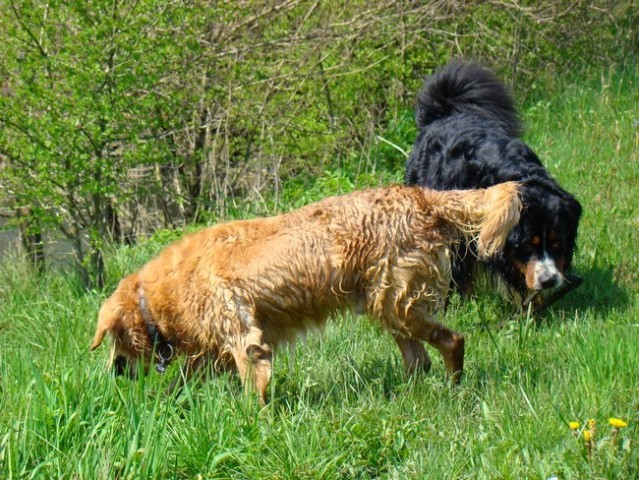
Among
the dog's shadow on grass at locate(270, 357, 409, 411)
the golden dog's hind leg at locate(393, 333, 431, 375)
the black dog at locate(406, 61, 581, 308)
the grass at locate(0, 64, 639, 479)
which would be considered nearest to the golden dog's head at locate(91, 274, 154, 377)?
the grass at locate(0, 64, 639, 479)

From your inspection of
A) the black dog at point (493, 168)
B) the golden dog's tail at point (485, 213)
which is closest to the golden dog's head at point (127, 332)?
the golden dog's tail at point (485, 213)

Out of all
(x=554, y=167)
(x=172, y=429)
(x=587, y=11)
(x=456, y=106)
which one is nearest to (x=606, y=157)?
(x=554, y=167)

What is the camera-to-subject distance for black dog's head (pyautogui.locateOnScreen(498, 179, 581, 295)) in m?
5.85

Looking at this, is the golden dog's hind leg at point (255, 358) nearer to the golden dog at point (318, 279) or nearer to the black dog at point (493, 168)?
the golden dog at point (318, 279)

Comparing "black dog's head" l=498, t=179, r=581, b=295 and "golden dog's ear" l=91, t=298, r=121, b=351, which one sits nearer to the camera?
"golden dog's ear" l=91, t=298, r=121, b=351

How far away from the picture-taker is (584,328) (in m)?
5.31

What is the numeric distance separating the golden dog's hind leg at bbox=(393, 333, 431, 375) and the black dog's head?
1.04 metres

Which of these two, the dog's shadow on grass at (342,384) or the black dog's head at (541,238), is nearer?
the dog's shadow on grass at (342,384)

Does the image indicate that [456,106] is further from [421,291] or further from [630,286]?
[421,291]

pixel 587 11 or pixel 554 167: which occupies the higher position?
pixel 587 11

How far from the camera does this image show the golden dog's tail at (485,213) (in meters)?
4.83

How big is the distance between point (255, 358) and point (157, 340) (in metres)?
0.64

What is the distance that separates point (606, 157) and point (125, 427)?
6.21m

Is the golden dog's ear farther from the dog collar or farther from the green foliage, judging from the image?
the green foliage
